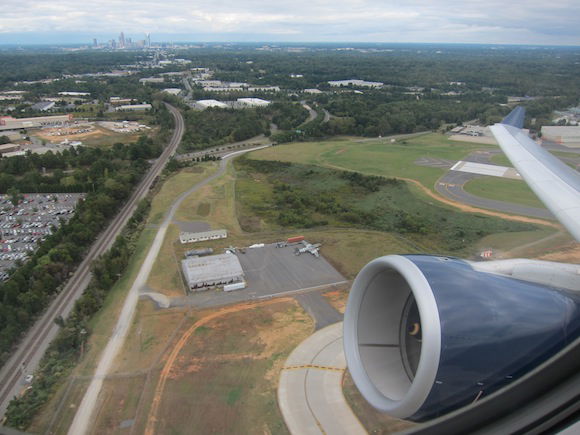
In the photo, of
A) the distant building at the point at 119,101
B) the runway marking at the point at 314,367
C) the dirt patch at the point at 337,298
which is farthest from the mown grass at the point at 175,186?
the distant building at the point at 119,101

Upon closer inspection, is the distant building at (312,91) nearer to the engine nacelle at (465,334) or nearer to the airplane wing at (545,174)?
the airplane wing at (545,174)

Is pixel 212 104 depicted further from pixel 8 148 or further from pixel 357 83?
pixel 357 83

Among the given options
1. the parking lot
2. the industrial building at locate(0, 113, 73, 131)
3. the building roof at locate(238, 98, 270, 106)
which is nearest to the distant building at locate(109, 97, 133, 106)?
the industrial building at locate(0, 113, 73, 131)

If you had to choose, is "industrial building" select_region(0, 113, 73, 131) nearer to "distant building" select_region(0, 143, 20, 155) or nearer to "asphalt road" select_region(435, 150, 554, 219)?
"distant building" select_region(0, 143, 20, 155)

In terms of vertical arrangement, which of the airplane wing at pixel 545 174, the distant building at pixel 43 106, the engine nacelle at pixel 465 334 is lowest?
the distant building at pixel 43 106

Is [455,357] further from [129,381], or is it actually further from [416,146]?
[416,146]
